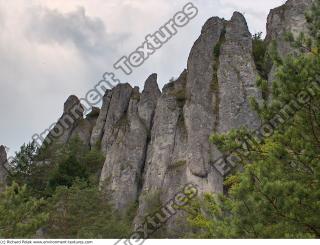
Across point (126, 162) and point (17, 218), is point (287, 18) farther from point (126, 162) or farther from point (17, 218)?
point (17, 218)

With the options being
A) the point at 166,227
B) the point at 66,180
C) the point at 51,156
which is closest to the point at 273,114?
the point at 166,227

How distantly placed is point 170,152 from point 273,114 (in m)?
27.5

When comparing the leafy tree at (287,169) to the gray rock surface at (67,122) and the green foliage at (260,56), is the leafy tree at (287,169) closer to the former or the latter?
the green foliage at (260,56)

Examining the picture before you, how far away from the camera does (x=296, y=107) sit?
12.4m

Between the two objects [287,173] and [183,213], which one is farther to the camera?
[183,213]

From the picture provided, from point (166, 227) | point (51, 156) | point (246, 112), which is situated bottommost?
point (166, 227)

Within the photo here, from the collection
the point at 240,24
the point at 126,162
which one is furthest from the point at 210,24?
the point at 126,162

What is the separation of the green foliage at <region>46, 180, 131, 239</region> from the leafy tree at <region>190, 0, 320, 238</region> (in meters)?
13.6

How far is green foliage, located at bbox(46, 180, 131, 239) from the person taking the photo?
25.9 metres

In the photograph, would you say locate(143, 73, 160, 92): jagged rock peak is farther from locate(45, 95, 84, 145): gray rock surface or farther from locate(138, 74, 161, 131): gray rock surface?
locate(45, 95, 84, 145): gray rock surface

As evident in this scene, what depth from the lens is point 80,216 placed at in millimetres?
27703

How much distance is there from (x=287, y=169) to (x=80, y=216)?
17490mm

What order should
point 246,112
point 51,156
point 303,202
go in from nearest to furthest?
point 303,202
point 246,112
point 51,156

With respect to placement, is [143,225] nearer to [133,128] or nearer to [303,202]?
[133,128]
